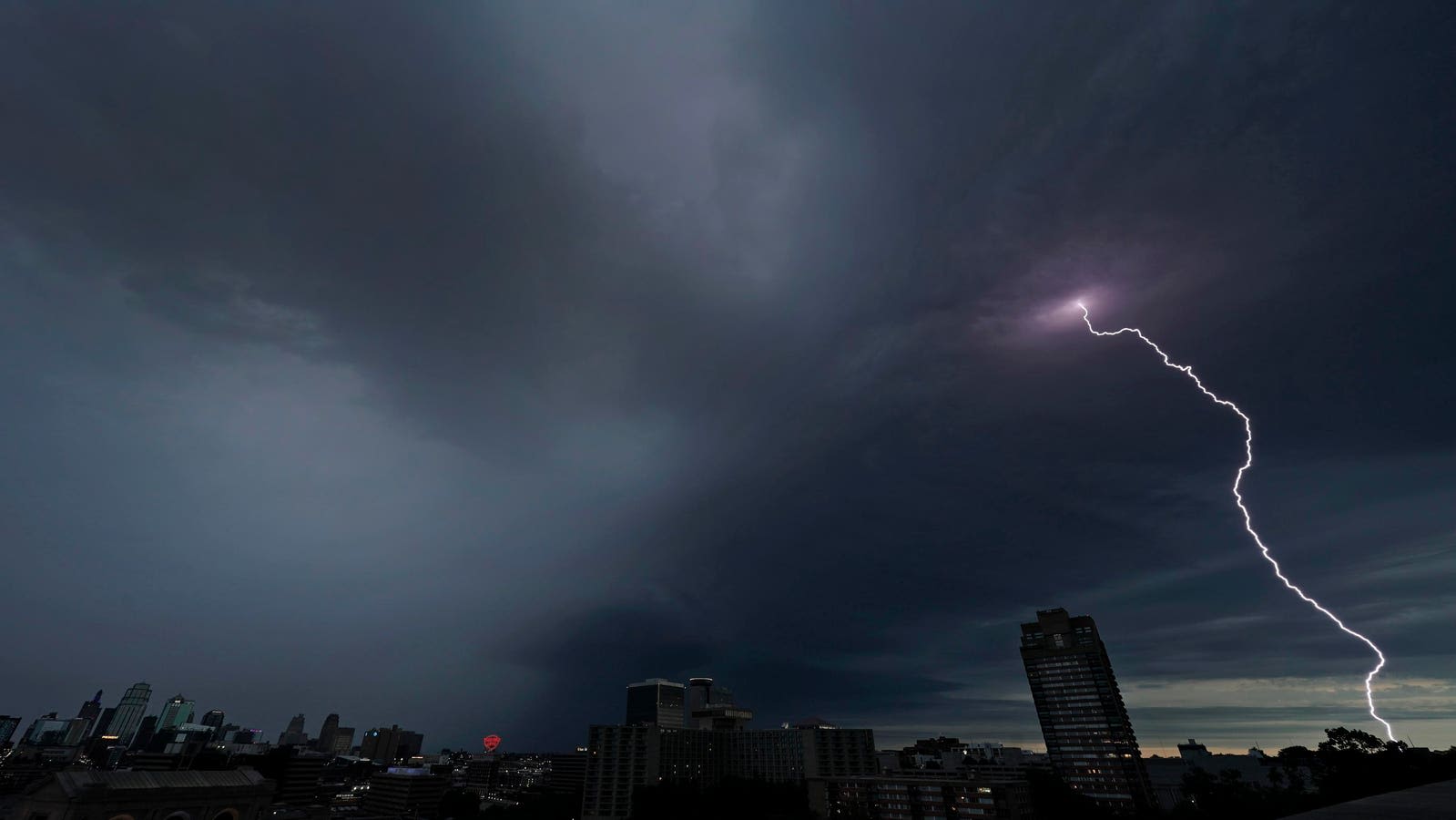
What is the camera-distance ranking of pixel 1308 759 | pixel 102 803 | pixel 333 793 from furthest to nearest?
1. pixel 333 793
2. pixel 1308 759
3. pixel 102 803

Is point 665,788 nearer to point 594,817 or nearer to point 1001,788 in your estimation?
point 594,817

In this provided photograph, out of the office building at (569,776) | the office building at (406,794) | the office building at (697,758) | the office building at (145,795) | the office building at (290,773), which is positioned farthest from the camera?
the office building at (569,776)

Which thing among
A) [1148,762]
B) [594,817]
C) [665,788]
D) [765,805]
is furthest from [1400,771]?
[1148,762]

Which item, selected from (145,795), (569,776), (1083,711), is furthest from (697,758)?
(145,795)

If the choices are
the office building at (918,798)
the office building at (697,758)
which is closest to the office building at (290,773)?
the office building at (697,758)

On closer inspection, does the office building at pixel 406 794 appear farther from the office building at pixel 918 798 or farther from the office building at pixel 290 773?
the office building at pixel 918 798

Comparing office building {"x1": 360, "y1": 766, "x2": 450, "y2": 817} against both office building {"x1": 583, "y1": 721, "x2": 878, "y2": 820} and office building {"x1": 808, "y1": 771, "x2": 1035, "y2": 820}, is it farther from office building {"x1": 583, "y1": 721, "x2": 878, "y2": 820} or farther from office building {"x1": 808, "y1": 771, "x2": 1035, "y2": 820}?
office building {"x1": 808, "y1": 771, "x2": 1035, "y2": 820}

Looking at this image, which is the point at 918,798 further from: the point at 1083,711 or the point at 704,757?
the point at 1083,711
